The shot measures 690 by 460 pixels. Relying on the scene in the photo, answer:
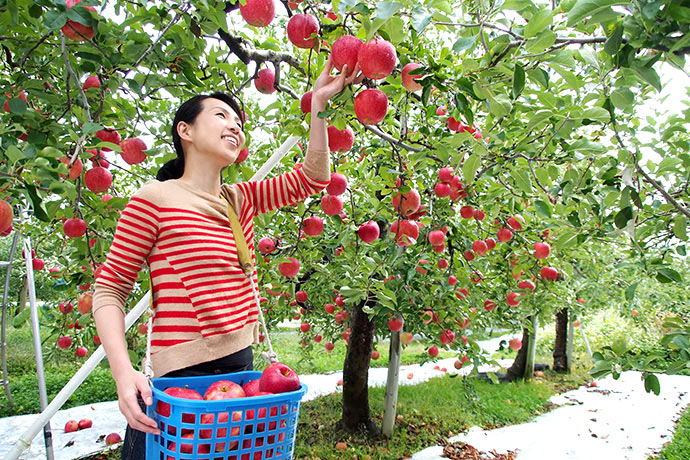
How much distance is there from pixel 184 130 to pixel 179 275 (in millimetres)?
497

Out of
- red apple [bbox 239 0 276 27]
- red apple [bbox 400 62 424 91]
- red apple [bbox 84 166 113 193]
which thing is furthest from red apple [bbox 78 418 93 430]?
red apple [bbox 400 62 424 91]

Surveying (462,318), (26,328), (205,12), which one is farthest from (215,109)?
(26,328)

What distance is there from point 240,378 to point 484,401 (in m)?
5.41

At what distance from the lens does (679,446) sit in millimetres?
3980

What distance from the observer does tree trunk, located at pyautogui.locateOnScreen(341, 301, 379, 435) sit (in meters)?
4.39

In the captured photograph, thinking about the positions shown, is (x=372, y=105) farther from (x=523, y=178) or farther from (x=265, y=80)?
(x=265, y=80)

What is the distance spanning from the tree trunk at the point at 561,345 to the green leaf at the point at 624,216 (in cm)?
805

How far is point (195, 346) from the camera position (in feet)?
3.70

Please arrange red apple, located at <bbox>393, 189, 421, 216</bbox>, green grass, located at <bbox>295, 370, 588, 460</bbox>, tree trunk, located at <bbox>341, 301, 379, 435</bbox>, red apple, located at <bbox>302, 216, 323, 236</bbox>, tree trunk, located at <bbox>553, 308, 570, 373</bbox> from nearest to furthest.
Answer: red apple, located at <bbox>393, 189, 421, 216</bbox> → red apple, located at <bbox>302, 216, 323, 236</bbox> → green grass, located at <bbox>295, 370, 588, 460</bbox> → tree trunk, located at <bbox>341, 301, 379, 435</bbox> → tree trunk, located at <bbox>553, 308, 570, 373</bbox>

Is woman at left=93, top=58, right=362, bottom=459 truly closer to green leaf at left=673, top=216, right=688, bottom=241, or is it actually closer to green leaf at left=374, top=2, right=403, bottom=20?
green leaf at left=374, top=2, right=403, bottom=20

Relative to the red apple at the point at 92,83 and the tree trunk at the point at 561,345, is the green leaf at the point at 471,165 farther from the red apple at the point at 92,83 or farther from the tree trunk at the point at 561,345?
the tree trunk at the point at 561,345

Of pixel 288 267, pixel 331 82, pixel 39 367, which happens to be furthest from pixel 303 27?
pixel 39 367

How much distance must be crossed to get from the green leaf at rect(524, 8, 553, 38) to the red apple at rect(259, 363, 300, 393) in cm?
88

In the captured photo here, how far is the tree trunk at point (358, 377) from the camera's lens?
439 cm
